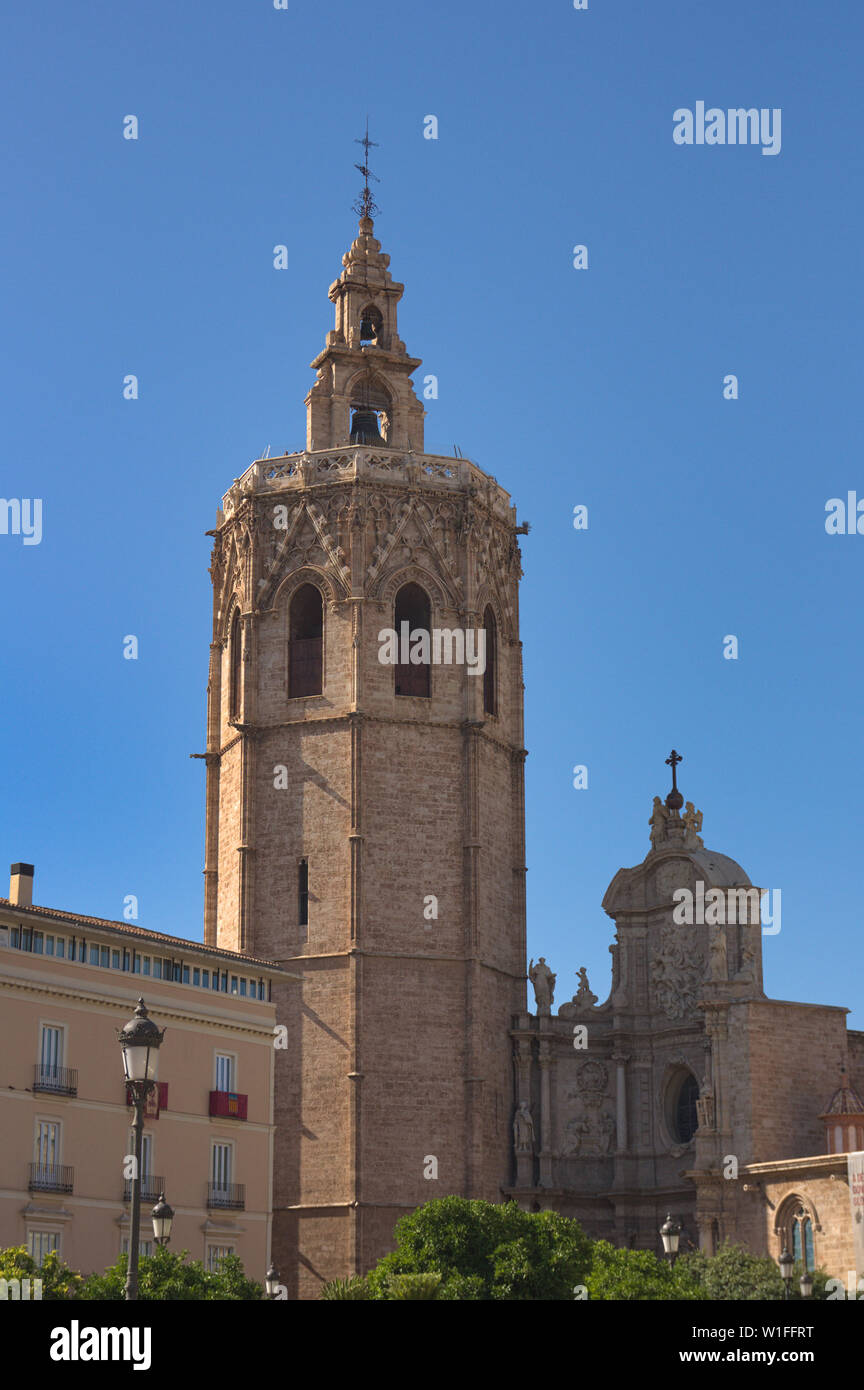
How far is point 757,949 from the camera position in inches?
2309

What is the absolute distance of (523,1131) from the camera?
6044 centimetres

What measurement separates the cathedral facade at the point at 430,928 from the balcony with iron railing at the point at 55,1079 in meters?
13.3

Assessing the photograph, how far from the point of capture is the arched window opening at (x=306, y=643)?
2440 inches

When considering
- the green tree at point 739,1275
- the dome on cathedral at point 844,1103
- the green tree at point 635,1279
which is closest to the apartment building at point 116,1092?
the green tree at point 635,1279

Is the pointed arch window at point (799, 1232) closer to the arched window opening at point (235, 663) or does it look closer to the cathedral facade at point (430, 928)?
the cathedral facade at point (430, 928)

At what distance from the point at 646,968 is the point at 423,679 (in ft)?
36.1

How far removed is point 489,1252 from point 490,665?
22818mm

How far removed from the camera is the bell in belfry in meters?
67.1

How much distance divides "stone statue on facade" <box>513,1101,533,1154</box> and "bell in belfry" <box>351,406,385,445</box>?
2174 cm

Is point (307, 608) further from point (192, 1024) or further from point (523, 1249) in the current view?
point (523, 1249)

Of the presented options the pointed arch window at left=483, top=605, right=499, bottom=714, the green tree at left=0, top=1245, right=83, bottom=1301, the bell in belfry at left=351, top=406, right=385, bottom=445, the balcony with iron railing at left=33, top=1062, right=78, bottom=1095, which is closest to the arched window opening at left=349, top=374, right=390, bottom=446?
the bell in belfry at left=351, top=406, right=385, bottom=445

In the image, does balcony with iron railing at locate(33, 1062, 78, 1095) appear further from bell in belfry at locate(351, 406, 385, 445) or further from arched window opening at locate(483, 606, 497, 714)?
bell in belfry at locate(351, 406, 385, 445)

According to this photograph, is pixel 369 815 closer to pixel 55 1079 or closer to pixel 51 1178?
pixel 55 1079
